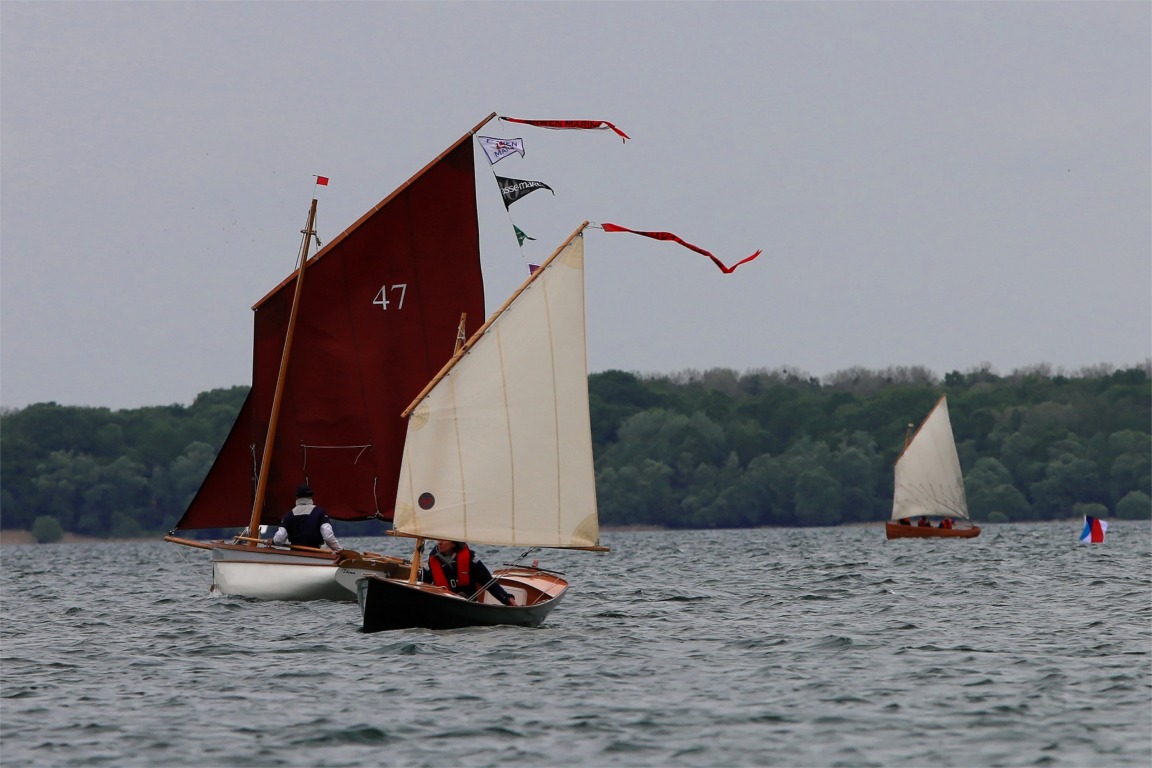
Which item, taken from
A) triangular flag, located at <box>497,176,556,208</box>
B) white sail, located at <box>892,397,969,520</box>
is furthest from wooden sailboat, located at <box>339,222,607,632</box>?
white sail, located at <box>892,397,969,520</box>

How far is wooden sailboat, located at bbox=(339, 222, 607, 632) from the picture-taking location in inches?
955

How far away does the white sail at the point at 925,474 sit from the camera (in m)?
89.2

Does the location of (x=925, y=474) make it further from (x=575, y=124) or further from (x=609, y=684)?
(x=609, y=684)

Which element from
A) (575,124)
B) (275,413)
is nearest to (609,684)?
(575,124)

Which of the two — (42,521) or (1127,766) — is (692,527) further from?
(1127,766)

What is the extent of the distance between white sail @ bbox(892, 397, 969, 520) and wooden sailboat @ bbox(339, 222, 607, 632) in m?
66.3

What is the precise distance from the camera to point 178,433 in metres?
157

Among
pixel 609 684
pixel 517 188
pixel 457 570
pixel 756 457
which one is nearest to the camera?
pixel 609 684

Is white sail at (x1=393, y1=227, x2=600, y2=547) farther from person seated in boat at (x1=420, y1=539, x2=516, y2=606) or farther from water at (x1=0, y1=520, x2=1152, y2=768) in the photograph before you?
water at (x1=0, y1=520, x2=1152, y2=768)

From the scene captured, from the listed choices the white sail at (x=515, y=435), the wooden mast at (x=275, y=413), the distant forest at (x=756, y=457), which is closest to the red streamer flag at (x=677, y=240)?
the white sail at (x=515, y=435)

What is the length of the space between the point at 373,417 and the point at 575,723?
16619 mm

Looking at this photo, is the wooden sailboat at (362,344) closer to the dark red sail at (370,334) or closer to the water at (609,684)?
the dark red sail at (370,334)

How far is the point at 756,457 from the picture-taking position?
523ft

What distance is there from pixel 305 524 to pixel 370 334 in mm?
4233
